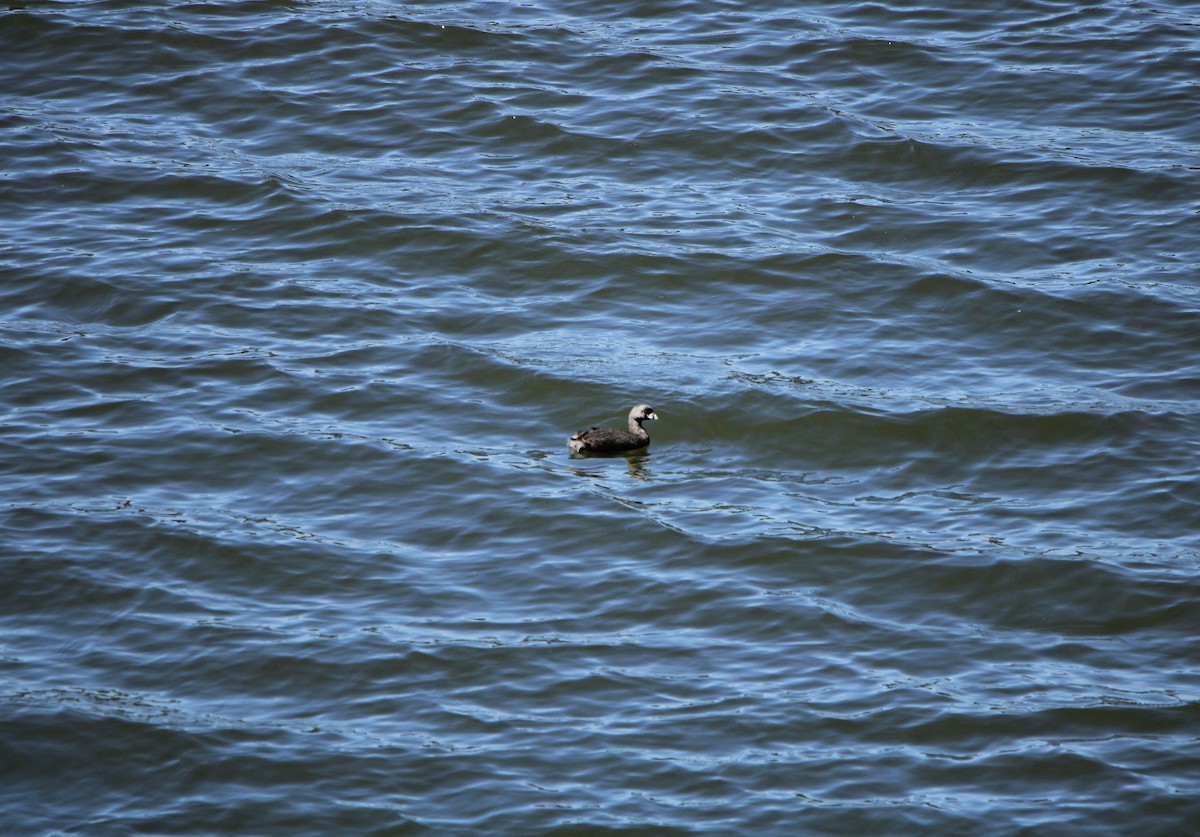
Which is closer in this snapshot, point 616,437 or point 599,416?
point 616,437

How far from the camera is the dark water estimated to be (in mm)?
8594

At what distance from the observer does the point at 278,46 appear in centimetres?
1959

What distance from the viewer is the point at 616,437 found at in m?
12.0

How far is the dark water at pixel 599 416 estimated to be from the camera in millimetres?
8594

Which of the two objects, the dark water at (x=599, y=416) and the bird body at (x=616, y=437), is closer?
the dark water at (x=599, y=416)

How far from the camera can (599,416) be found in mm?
12773

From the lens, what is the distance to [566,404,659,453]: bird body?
11.9 meters

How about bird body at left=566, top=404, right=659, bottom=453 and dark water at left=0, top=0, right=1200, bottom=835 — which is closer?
dark water at left=0, top=0, right=1200, bottom=835

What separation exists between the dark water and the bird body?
243 mm

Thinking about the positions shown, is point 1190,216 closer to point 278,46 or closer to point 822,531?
point 822,531

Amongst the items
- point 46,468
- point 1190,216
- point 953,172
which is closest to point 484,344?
point 46,468

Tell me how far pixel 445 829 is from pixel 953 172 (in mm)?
10940

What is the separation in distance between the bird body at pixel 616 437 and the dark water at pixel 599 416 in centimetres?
24

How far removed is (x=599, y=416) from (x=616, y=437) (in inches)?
33.6
